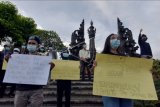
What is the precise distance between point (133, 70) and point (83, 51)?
30.0 ft

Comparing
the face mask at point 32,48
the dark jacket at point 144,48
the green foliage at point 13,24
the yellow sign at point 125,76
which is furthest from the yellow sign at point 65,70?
the green foliage at point 13,24

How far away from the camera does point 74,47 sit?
66.7 feet

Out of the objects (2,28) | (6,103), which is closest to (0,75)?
(6,103)

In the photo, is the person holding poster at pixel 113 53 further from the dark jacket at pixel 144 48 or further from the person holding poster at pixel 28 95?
the dark jacket at pixel 144 48

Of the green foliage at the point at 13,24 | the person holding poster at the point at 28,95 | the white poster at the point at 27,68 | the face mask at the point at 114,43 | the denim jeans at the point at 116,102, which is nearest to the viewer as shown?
the denim jeans at the point at 116,102

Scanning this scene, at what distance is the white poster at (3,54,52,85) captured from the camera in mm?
6266

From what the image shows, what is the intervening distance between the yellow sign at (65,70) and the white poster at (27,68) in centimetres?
248

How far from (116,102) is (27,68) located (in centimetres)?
171

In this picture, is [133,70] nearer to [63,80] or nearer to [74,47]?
[63,80]

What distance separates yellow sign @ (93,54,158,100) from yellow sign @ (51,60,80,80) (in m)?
3.28

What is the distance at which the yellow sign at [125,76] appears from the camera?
5672 mm

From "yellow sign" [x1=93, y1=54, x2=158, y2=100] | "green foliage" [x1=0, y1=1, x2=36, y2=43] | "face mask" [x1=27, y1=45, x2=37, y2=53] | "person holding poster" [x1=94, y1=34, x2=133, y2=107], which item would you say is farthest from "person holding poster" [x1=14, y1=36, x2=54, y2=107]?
"green foliage" [x1=0, y1=1, x2=36, y2=43]

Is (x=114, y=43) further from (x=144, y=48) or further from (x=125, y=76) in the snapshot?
(x=144, y=48)

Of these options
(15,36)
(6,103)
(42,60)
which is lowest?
(6,103)
